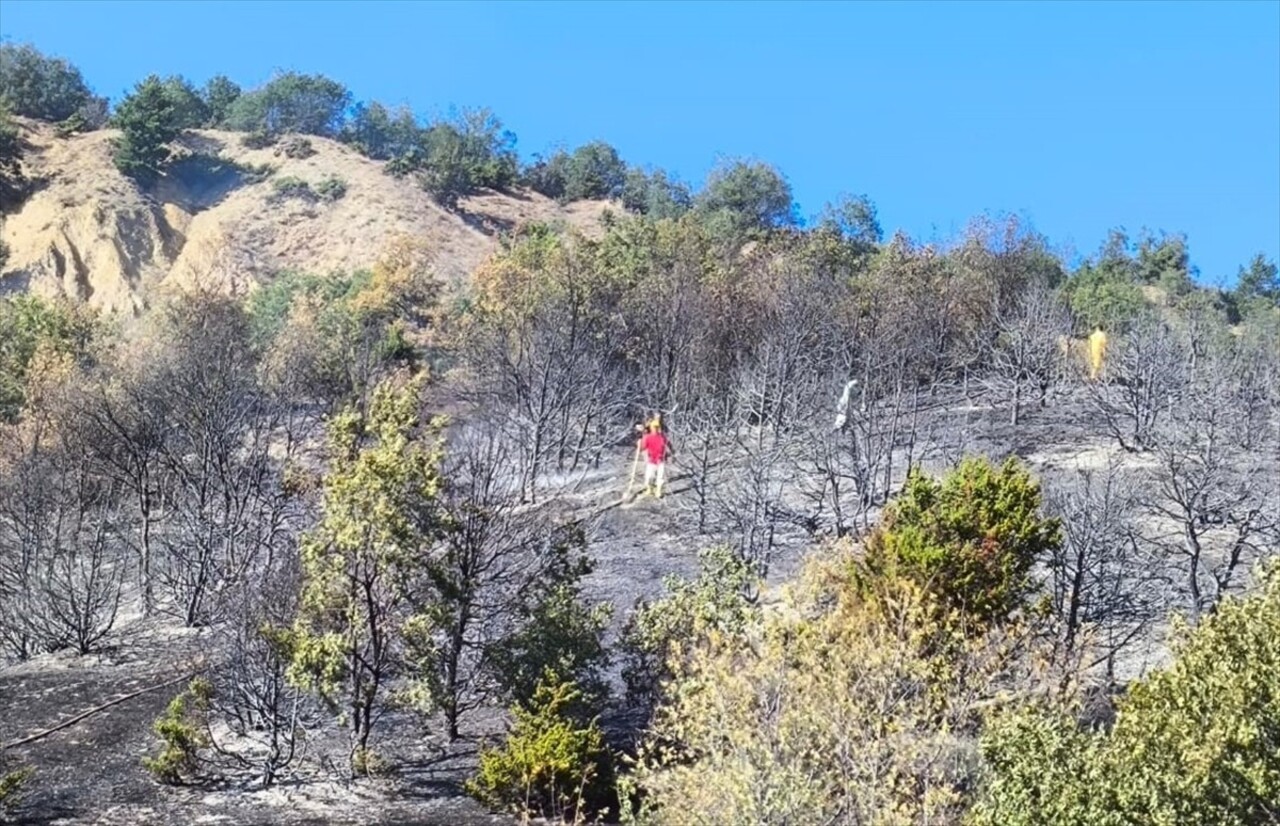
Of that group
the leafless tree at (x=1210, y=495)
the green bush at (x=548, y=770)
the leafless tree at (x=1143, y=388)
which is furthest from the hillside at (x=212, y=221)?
the green bush at (x=548, y=770)

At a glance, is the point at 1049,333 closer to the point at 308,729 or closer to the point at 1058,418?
the point at 1058,418

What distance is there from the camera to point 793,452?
1366 inches

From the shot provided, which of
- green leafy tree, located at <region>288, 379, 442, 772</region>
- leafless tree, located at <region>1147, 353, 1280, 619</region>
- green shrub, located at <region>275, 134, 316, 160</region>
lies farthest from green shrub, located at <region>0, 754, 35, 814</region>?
green shrub, located at <region>275, 134, 316, 160</region>

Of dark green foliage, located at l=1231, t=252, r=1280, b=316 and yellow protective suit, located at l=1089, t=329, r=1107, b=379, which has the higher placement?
dark green foliage, located at l=1231, t=252, r=1280, b=316

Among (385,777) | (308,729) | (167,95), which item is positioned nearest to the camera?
(385,777)

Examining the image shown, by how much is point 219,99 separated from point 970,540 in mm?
82020

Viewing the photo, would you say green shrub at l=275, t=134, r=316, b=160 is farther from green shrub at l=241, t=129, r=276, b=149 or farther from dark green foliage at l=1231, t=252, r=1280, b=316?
dark green foliage at l=1231, t=252, r=1280, b=316

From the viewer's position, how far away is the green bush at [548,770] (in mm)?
18219

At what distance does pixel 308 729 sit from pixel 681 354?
24.1 meters

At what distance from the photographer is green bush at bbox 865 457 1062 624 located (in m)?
19.6

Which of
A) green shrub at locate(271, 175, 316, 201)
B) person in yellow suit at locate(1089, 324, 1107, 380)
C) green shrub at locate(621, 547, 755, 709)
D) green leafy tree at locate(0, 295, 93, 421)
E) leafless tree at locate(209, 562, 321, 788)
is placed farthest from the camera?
green shrub at locate(271, 175, 316, 201)

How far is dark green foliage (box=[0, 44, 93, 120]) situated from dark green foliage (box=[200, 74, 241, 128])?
7.71 meters

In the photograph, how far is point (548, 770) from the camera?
1823 centimetres

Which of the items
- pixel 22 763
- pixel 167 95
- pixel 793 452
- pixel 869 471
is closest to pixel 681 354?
pixel 793 452
